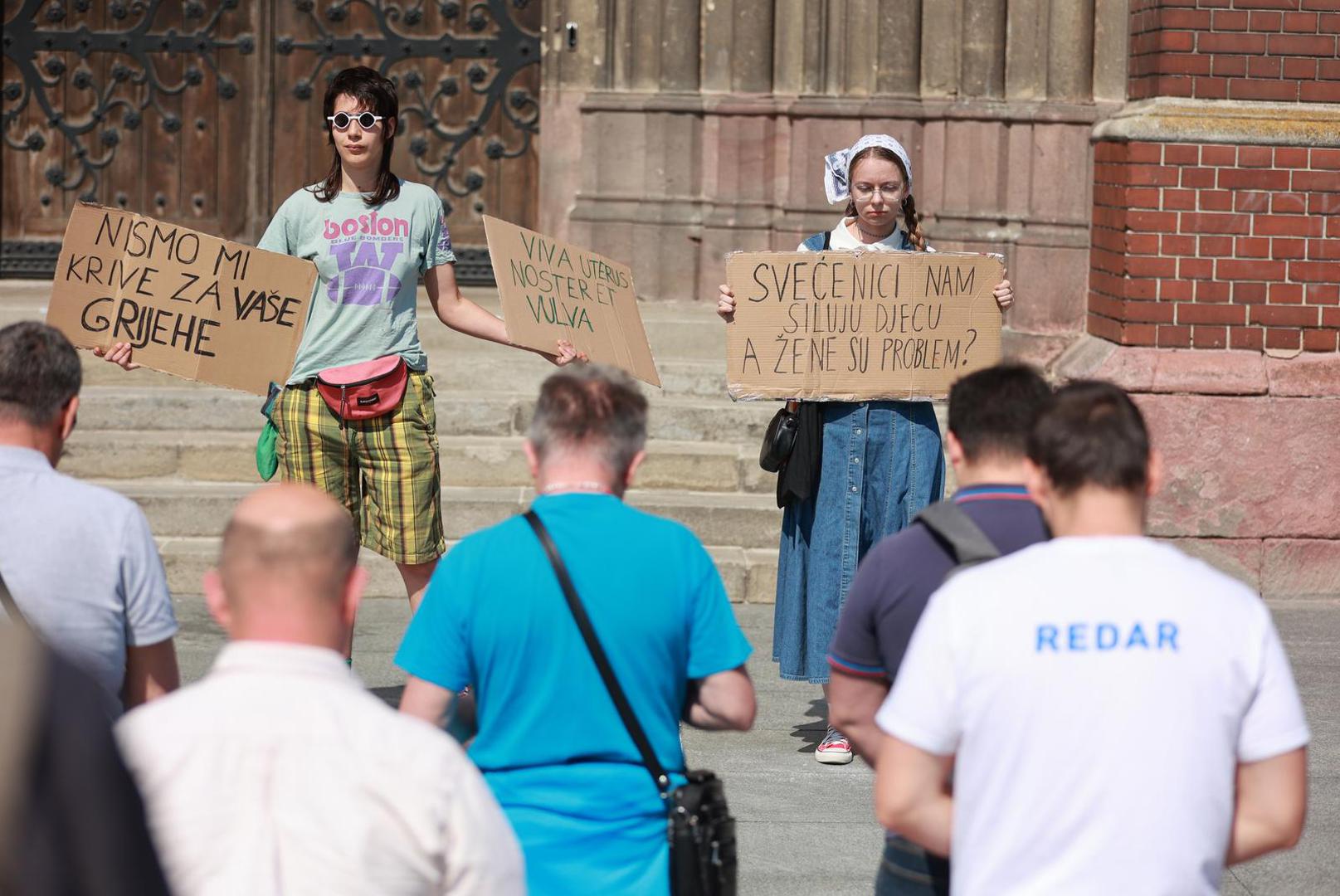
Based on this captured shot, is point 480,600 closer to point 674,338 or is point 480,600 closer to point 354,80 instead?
point 354,80

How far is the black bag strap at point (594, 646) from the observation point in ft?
10.1

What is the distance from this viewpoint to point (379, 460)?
5648mm

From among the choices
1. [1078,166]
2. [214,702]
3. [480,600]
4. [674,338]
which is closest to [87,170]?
[674,338]

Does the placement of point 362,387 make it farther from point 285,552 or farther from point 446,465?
point 285,552

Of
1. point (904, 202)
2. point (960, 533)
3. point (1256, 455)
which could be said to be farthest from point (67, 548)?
point (1256, 455)

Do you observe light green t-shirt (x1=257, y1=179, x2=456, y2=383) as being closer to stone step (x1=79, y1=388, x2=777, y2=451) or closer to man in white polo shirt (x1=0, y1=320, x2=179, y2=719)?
man in white polo shirt (x1=0, y1=320, x2=179, y2=719)

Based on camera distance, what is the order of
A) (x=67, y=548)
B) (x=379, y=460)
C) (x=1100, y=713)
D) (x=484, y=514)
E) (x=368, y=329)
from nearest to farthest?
1. (x=1100, y=713)
2. (x=67, y=548)
3. (x=368, y=329)
4. (x=379, y=460)
5. (x=484, y=514)

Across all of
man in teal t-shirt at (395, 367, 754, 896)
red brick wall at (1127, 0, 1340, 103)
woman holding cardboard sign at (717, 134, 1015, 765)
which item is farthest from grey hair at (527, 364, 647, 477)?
red brick wall at (1127, 0, 1340, 103)

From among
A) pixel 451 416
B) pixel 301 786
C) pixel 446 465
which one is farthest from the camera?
pixel 451 416

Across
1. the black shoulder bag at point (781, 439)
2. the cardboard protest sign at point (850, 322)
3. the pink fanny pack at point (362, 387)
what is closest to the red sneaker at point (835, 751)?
the black shoulder bag at point (781, 439)

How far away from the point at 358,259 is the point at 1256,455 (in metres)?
4.18

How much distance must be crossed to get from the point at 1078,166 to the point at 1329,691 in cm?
340

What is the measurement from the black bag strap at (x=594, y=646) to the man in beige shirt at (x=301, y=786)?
753mm

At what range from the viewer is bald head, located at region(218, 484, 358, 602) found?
2383 mm
